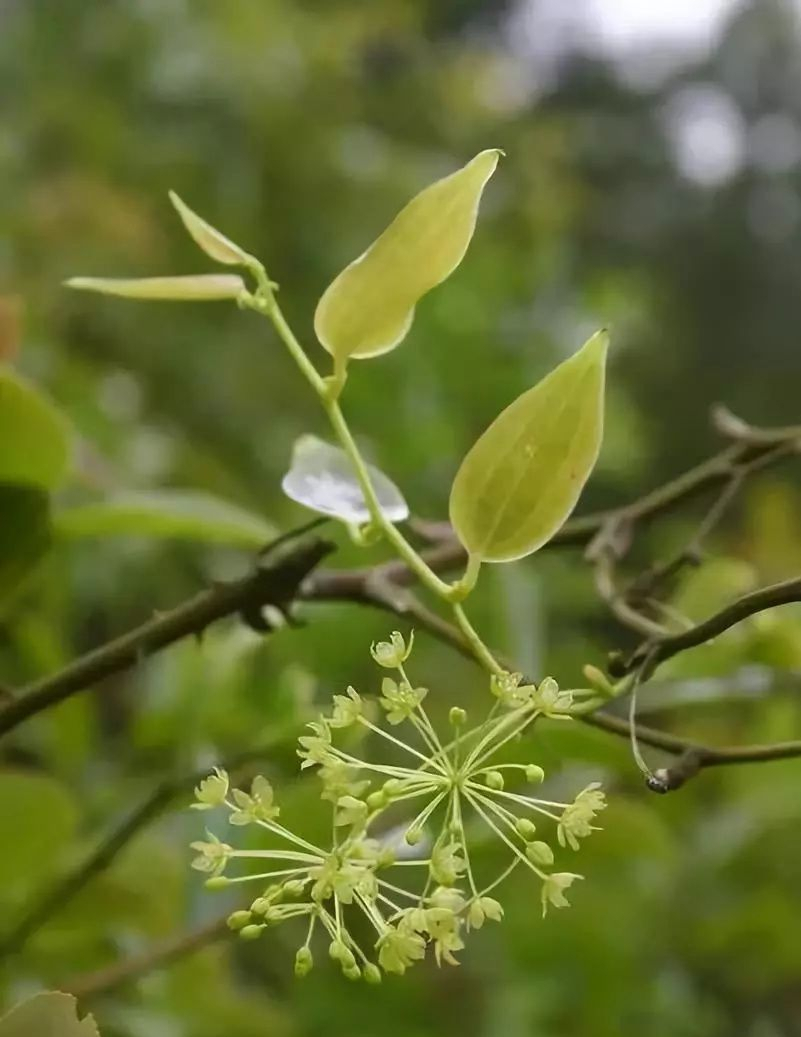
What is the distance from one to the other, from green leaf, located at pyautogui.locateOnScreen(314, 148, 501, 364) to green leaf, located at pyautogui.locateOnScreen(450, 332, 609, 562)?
26 mm

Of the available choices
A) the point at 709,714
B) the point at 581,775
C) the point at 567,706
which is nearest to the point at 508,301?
the point at 709,714

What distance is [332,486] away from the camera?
23 cm

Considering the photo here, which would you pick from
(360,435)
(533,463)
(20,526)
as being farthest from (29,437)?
(360,435)

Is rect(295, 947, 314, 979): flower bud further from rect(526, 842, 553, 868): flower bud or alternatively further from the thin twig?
the thin twig

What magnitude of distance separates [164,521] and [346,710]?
172 mm

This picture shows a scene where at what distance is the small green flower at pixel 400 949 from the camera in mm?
147

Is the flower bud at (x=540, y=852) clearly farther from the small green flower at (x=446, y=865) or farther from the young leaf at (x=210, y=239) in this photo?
the young leaf at (x=210, y=239)

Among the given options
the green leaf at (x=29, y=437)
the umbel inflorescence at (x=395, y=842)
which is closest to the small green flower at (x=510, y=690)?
the umbel inflorescence at (x=395, y=842)

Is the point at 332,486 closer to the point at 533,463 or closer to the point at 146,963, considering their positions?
the point at 533,463

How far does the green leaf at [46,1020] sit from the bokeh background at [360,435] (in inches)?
3.9

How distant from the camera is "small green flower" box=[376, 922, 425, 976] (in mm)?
147

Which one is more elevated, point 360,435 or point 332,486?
point 332,486

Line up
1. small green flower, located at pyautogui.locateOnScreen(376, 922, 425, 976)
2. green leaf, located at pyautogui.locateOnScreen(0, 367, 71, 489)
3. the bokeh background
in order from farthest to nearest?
the bokeh background → green leaf, located at pyautogui.locateOnScreen(0, 367, 71, 489) → small green flower, located at pyautogui.locateOnScreen(376, 922, 425, 976)

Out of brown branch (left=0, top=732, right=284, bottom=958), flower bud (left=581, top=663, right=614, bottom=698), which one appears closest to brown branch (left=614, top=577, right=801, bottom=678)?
flower bud (left=581, top=663, right=614, bottom=698)
